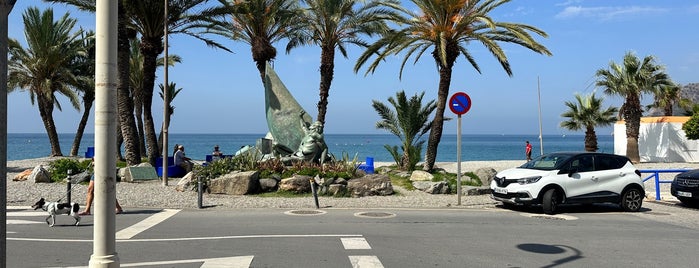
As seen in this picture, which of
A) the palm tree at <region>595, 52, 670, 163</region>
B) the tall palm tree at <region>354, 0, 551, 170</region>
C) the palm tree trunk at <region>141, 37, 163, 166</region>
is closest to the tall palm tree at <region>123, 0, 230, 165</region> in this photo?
the palm tree trunk at <region>141, 37, 163, 166</region>

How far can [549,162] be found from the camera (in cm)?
1320

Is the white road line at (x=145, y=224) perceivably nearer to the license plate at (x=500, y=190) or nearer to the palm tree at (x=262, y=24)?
the license plate at (x=500, y=190)

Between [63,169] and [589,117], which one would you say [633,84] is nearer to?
[589,117]

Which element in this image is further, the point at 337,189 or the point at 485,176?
the point at 485,176

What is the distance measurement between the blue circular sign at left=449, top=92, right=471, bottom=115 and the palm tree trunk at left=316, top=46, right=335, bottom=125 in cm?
1296

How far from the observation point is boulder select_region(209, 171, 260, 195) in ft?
50.8

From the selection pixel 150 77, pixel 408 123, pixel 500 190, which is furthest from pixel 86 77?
pixel 500 190

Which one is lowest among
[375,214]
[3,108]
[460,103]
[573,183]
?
[375,214]

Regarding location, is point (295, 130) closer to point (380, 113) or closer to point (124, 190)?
point (124, 190)

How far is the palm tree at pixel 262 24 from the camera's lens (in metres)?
25.7

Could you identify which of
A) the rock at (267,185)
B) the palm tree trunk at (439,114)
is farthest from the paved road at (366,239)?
the palm tree trunk at (439,114)

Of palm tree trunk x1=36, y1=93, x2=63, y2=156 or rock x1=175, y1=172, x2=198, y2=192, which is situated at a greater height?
palm tree trunk x1=36, y1=93, x2=63, y2=156

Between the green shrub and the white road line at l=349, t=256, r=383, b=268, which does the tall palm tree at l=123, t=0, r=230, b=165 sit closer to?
the green shrub

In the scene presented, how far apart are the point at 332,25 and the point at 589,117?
21.4m
